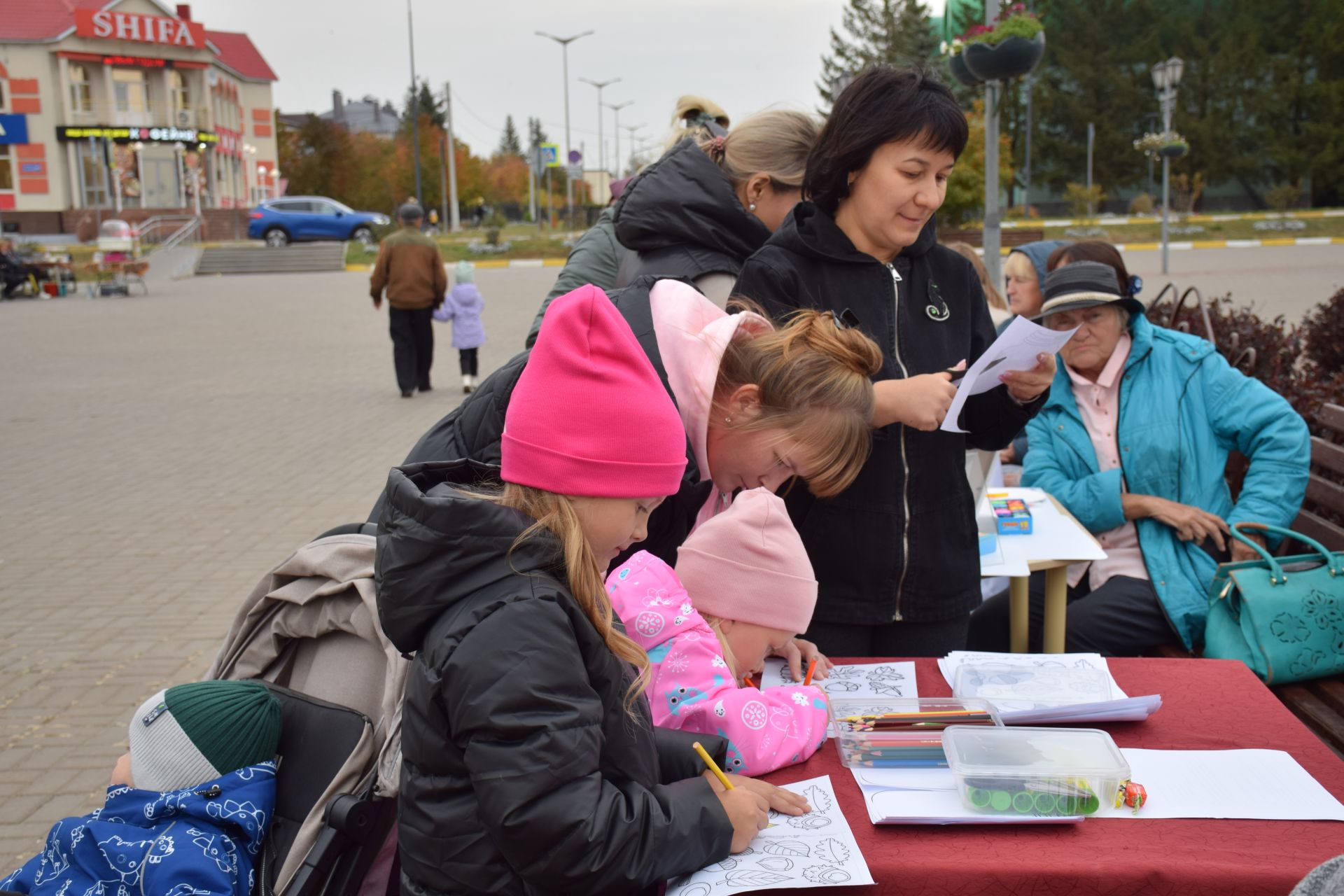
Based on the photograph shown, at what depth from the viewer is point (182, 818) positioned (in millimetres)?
1896

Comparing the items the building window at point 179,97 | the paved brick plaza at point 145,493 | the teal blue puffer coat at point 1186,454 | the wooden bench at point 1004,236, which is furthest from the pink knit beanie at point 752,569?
the building window at point 179,97

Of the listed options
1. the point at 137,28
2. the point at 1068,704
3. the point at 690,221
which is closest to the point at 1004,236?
the point at 690,221

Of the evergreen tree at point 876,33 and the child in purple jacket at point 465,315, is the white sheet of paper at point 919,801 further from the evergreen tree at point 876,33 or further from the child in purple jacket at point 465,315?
the evergreen tree at point 876,33

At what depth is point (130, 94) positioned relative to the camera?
163 ft

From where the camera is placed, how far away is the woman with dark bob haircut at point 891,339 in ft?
8.57

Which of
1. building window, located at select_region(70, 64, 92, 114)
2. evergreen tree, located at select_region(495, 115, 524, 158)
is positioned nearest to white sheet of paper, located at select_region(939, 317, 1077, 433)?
building window, located at select_region(70, 64, 92, 114)

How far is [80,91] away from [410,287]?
1807 inches

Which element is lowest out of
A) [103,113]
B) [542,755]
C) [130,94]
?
[542,755]

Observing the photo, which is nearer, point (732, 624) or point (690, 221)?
point (732, 624)

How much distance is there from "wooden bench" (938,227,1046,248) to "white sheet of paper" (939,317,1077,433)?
76.2 feet

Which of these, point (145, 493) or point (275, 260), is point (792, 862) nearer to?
point (145, 493)

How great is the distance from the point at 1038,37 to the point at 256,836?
24.8 feet

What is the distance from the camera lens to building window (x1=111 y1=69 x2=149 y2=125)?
49.2 meters

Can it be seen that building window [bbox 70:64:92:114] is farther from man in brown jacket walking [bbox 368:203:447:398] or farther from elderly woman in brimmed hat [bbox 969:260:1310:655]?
elderly woman in brimmed hat [bbox 969:260:1310:655]
